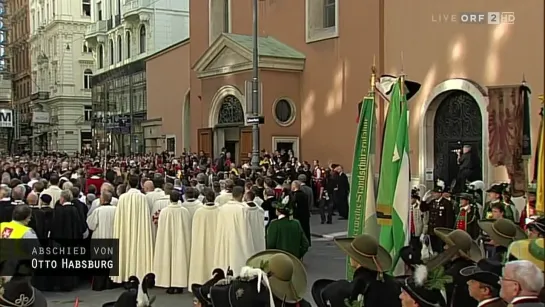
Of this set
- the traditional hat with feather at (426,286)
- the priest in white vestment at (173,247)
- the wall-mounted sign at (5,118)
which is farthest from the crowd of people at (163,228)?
the wall-mounted sign at (5,118)

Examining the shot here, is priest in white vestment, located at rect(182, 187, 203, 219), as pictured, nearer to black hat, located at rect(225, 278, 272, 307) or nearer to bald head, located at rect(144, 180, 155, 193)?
bald head, located at rect(144, 180, 155, 193)

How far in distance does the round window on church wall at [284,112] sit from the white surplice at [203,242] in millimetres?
15929

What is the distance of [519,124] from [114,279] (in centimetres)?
875

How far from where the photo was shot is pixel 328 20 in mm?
26422

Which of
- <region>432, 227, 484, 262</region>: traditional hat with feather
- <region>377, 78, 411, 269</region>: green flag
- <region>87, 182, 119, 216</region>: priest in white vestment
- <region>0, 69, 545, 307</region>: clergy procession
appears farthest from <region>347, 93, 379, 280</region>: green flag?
<region>87, 182, 119, 216</region>: priest in white vestment

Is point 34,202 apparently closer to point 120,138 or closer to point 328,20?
point 328,20

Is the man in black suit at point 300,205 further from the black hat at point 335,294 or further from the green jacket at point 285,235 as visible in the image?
the black hat at point 335,294

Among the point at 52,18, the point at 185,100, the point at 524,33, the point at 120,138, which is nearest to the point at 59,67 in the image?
the point at 52,18

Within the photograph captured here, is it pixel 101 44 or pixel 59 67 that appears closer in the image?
pixel 101 44

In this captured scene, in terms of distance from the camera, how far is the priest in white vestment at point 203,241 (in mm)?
10945

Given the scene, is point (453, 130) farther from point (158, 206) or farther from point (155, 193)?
point (158, 206)

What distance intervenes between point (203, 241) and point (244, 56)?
16.5 metres

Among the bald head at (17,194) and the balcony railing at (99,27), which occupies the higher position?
the balcony railing at (99,27)

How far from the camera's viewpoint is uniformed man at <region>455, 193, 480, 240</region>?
463 inches
